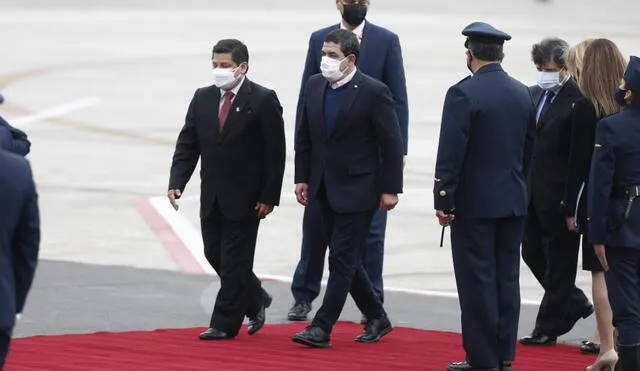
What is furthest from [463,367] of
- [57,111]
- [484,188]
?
[57,111]

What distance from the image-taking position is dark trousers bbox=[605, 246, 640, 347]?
8430 mm

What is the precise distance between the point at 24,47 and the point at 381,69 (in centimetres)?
2772

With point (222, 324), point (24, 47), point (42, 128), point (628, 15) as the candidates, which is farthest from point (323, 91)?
point (628, 15)

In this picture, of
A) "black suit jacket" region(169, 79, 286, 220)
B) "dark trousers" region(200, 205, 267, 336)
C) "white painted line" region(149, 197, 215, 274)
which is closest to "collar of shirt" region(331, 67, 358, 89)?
"black suit jacket" region(169, 79, 286, 220)

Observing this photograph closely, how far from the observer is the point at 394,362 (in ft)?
29.8

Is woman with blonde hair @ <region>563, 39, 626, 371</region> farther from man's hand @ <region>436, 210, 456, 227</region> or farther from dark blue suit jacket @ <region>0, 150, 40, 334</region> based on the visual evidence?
dark blue suit jacket @ <region>0, 150, 40, 334</region>

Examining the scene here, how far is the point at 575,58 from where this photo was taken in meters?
9.70

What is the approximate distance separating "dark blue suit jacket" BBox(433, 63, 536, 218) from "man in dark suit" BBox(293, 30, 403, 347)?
0.91 meters

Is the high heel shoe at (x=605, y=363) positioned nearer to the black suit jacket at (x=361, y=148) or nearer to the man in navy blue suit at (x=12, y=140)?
the black suit jacket at (x=361, y=148)

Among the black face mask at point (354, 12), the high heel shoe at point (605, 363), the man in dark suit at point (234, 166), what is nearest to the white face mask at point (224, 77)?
the man in dark suit at point (234, 166)

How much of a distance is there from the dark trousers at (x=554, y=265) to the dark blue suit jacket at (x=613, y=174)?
60.0 inches

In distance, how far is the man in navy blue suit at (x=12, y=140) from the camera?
7.84 meters

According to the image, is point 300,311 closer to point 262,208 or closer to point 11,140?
point 262,208

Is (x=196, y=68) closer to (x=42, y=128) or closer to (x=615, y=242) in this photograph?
(x=42, y=128)
